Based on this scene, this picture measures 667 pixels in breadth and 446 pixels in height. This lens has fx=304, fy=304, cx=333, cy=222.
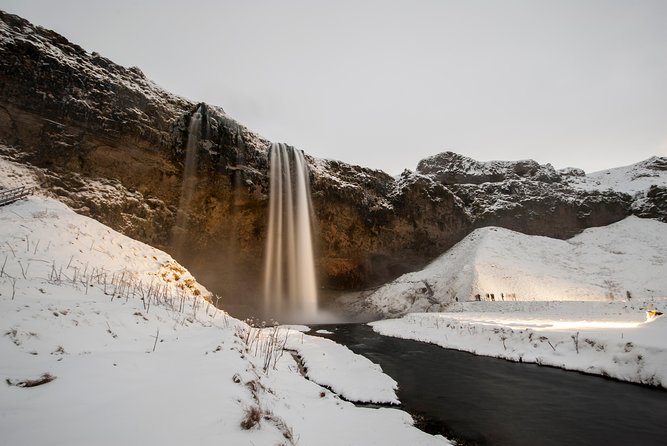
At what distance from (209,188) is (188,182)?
2020 millimetres

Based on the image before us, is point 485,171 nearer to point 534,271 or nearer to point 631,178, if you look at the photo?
point 534,271

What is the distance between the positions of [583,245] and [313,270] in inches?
1541

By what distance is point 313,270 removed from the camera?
39531mm

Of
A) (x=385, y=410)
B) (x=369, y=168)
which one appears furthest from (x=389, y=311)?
(x=385, y=410)

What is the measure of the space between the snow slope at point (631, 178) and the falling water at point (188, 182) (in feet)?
205

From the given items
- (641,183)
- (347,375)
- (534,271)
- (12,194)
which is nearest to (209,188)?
(12,194)

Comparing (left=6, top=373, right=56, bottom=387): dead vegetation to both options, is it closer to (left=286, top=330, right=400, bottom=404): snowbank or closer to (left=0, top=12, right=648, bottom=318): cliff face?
(left=286, top=330, right=400, bottom=404): snowbank

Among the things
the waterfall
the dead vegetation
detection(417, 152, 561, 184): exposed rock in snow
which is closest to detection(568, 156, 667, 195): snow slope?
detection(417, 152, 561, 184): exposed rock in snow

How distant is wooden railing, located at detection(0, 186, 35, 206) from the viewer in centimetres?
1474

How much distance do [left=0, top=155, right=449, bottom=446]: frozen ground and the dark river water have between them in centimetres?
112

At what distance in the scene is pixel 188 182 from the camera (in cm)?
2891

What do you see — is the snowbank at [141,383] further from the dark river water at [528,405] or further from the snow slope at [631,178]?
the snow slope at [631,178]

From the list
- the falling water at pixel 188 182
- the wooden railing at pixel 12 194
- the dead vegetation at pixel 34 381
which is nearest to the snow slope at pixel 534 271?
the falling water at pixel 188 182

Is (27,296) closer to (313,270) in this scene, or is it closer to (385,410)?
(385,410)
